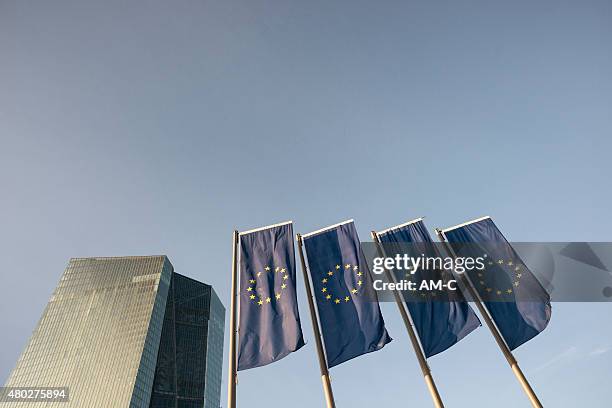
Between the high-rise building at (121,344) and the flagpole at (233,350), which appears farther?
the high-rise building at (121,344)

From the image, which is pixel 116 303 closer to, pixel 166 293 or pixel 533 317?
pixel 166 293

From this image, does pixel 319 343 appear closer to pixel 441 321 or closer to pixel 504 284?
pixel 441 321

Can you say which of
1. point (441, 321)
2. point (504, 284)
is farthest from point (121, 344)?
point (504, 284)

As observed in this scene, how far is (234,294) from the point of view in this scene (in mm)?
18953

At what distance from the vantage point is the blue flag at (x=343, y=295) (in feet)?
59.1

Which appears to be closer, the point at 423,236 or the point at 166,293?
the point at 423,236

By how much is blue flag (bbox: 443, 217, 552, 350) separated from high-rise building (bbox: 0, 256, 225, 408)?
152658 mm

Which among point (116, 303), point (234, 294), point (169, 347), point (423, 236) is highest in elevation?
point (116, 303)

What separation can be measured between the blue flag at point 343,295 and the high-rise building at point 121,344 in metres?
151

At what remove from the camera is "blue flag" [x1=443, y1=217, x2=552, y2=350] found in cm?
2006

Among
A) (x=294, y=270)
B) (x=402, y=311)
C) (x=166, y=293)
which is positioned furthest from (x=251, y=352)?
(x=166, y=293)

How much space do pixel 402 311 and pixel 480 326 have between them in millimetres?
3649

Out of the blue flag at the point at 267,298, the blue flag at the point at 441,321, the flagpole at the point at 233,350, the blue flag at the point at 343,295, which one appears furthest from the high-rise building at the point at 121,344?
the blue flag at the point at 441,321

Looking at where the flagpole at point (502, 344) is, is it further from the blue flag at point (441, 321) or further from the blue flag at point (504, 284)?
the blue flag at point (441, 321)
